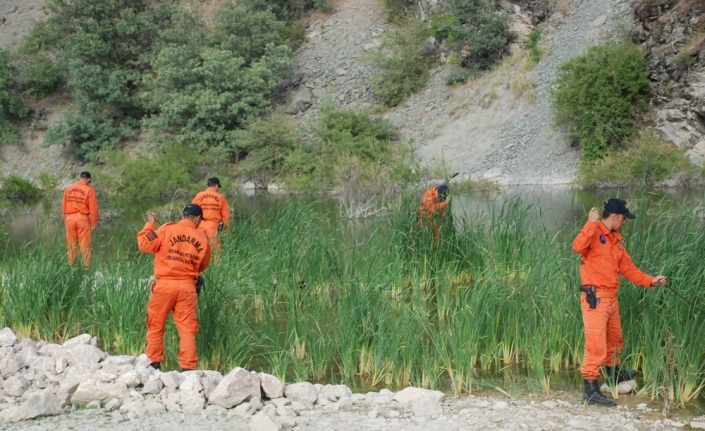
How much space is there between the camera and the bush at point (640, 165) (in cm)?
2642

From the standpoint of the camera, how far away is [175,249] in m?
6.43

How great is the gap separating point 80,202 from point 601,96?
23868 mm

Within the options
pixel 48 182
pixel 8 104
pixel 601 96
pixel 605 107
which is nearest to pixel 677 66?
pixel 601 96

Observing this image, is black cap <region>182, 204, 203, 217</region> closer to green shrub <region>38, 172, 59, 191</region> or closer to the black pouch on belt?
the black pouch on belt

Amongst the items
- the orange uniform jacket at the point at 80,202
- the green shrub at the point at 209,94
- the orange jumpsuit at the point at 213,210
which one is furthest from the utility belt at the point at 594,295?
the green shrub at the point at 209,94

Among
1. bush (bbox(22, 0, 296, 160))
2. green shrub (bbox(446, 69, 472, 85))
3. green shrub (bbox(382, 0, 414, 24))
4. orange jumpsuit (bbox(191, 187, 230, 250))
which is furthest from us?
green shrub (bbox(382, 0, 414, 24))

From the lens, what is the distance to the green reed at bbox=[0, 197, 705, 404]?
635cm

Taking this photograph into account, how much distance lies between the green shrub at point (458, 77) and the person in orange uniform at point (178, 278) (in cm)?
3372

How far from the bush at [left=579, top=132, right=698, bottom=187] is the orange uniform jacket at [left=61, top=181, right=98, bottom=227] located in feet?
64.4

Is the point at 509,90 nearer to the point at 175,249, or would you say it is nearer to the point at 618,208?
the point at 618,208

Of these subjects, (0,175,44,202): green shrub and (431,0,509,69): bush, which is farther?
(431,0,509,69): bush

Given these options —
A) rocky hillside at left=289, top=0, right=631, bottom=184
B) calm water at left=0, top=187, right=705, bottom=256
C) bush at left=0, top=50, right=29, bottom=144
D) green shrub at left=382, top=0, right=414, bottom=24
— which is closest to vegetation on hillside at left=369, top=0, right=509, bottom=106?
rocky hillside at left=289, top=0, right=631, bottom=184

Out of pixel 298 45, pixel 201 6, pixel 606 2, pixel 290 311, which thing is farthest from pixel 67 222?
pixel 201 6

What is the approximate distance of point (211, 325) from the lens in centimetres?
692
